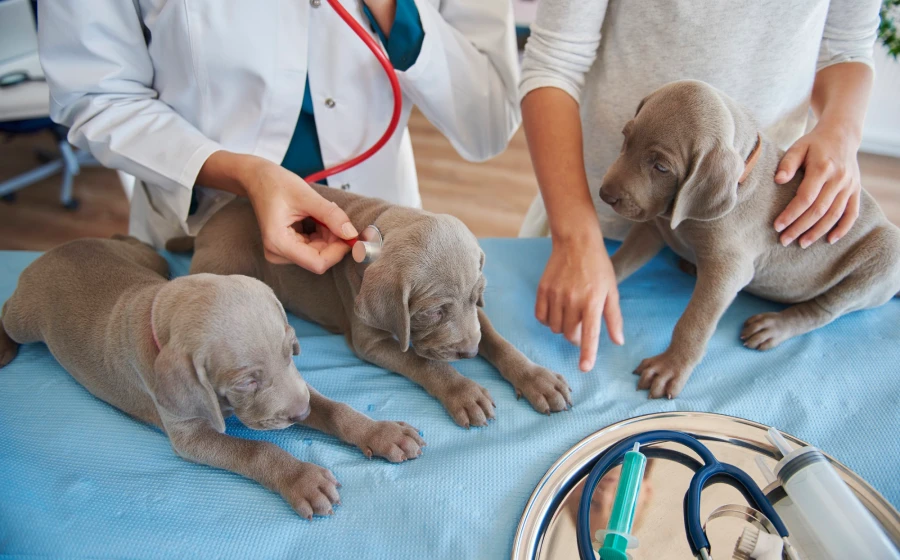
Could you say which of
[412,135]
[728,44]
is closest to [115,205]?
[412,135]

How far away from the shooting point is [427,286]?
1.44 meters

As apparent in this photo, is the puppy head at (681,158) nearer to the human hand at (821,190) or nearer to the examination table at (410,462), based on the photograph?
the human hand at (821,190)

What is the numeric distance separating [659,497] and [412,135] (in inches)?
227

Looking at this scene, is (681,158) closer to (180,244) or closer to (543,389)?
(543,389)

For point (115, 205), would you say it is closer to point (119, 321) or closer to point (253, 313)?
point (119, 321)

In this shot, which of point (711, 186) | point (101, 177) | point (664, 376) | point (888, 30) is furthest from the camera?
point (101, 177)

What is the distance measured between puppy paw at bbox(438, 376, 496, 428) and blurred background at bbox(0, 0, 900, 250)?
314cm

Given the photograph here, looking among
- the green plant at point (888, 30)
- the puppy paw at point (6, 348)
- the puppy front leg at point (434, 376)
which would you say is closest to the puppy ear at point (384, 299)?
the puppy front leg at point (434, 376)

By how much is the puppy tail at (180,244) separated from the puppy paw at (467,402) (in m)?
1.22

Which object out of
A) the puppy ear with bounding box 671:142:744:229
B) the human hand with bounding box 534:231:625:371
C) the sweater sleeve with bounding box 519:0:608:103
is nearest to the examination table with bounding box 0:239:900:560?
the human hand with bounding box 534:231:625:371

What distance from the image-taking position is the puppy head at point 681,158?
143 cm

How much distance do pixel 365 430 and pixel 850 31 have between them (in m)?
2.00

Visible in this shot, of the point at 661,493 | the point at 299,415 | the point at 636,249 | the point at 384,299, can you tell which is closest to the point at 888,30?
the point at 636,249

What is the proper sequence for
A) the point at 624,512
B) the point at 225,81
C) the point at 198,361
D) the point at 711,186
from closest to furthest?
the point at 624,512 → the point at 198,361 → the point at 711,186 → the point at 225,81
